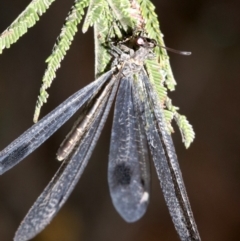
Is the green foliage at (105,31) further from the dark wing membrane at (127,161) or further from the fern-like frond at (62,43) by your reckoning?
→ the dark wing membrane at (127,161)

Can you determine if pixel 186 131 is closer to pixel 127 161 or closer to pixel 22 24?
pixel 127 161

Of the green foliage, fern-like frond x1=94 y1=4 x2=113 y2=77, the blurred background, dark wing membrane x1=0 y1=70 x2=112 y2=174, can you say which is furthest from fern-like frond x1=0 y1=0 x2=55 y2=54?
the blurred background

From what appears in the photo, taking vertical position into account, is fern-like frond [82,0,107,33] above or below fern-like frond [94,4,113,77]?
above

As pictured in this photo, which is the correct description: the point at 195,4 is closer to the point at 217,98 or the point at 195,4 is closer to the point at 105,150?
the point at 217,98

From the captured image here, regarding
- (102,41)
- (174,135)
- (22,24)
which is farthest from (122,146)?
(174,135)

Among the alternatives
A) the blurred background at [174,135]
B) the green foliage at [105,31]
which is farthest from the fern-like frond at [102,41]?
the blurred background at [174,135]

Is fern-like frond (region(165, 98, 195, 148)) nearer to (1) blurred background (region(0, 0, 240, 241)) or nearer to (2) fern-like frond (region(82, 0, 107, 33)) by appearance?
(2) fern-like frond (region(82, 0, 107, 33))
